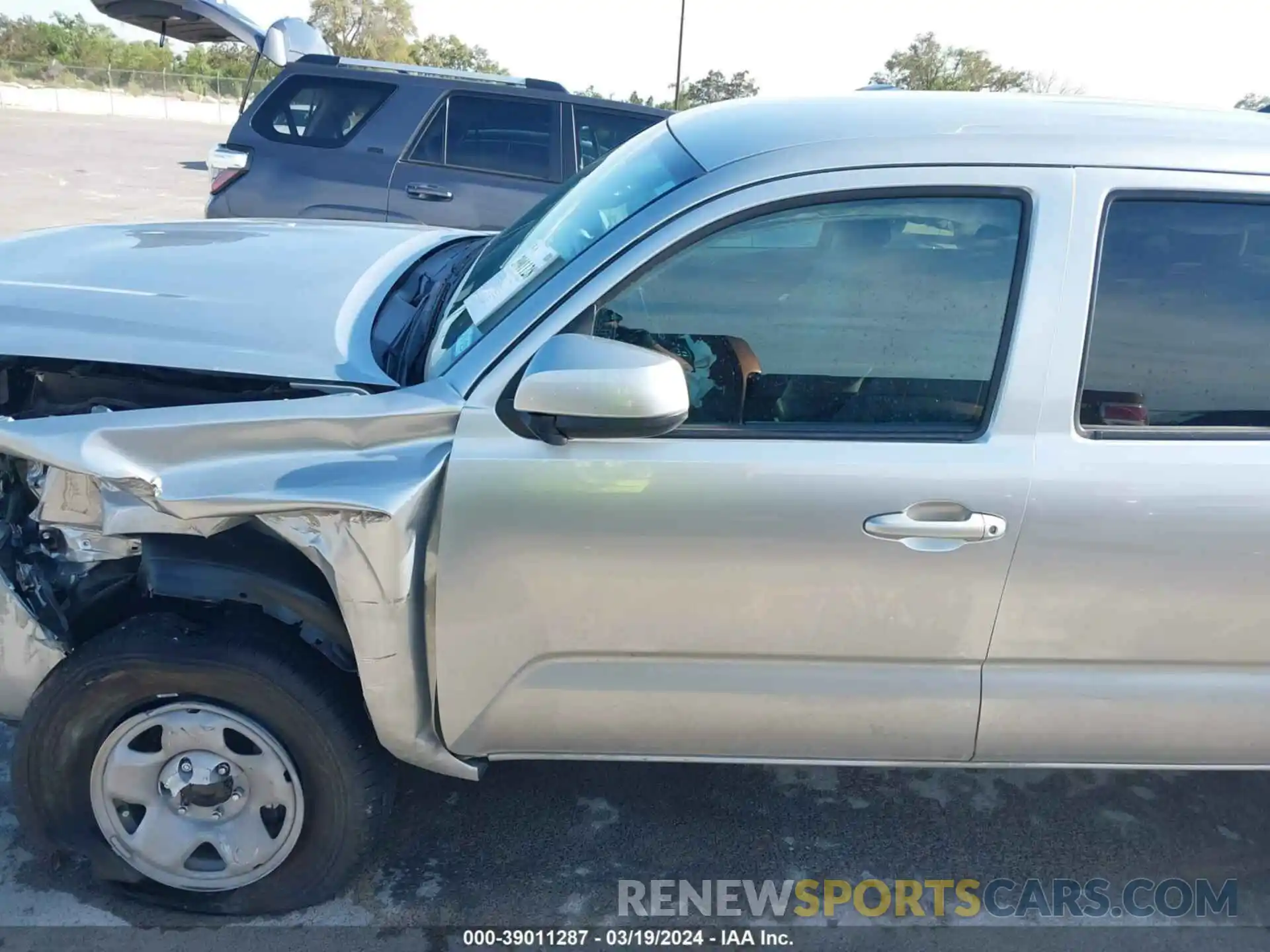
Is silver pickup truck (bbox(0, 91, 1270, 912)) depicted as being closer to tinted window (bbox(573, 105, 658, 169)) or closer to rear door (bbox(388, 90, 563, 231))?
rear door (bbox(388, 90, 563, 231))

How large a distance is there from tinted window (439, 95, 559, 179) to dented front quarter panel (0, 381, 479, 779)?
15.4 feet

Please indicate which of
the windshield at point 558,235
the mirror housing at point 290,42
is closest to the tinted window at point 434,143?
the mirror housing at point 290,42

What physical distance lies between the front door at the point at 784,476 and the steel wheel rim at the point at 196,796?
47 cm

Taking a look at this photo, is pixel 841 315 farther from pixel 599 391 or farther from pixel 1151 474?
pixel 1151 474

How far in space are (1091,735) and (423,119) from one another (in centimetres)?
546

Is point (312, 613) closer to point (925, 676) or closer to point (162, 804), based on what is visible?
point (162, 804)

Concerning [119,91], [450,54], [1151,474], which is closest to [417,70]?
[1151,474]

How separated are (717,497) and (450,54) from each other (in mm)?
65820

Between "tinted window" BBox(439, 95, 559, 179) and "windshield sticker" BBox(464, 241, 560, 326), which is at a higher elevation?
"tinted window" BBox(439, 95, 559, 179)

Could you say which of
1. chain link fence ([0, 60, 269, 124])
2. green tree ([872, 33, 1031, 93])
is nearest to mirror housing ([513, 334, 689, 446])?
green tree ([872, 33, 1031, 93])

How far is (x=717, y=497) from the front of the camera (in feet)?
6.49

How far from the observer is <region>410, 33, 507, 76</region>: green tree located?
5944 centimetres

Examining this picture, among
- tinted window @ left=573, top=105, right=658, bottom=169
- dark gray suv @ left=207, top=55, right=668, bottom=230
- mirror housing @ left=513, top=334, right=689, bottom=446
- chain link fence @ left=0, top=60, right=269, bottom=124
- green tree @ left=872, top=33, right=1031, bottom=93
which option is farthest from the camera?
chain link fence @ left=0, top=60, right=269, bottom=124
